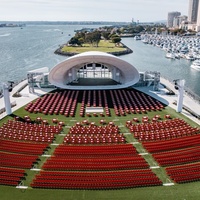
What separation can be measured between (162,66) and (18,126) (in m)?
71.7

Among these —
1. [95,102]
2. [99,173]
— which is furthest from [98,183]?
[95,102]

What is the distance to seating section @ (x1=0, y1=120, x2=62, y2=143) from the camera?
1184 inches

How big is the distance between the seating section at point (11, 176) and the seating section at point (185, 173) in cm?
1372

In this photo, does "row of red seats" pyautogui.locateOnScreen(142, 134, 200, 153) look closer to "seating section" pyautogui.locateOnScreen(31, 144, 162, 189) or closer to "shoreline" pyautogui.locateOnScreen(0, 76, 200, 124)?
"seating section" pyautogui.locateOnScreen(31, 144, 162, 189)

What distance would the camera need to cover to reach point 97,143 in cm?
2928

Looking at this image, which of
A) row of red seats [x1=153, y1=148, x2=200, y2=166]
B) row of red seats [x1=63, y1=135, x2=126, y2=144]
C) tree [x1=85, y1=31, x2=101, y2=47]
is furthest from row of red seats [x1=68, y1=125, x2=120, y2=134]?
tree [x1=85, y1=31, x2=101, y2=47]

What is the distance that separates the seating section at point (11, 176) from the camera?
879 inches

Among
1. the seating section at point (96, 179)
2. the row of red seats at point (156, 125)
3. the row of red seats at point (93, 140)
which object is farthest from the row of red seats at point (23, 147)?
the row of red seats at point (156, 125)

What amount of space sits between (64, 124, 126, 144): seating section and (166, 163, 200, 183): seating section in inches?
290

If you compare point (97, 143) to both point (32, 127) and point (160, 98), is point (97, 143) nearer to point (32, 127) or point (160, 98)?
point (32, 127)

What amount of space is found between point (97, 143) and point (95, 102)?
14.0 metres

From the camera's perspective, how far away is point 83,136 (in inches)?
1217

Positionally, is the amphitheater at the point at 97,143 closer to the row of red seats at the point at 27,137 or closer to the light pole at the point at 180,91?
the row of red seats at the point at 27,137

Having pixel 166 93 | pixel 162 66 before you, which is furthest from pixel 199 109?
pixel 162 66
